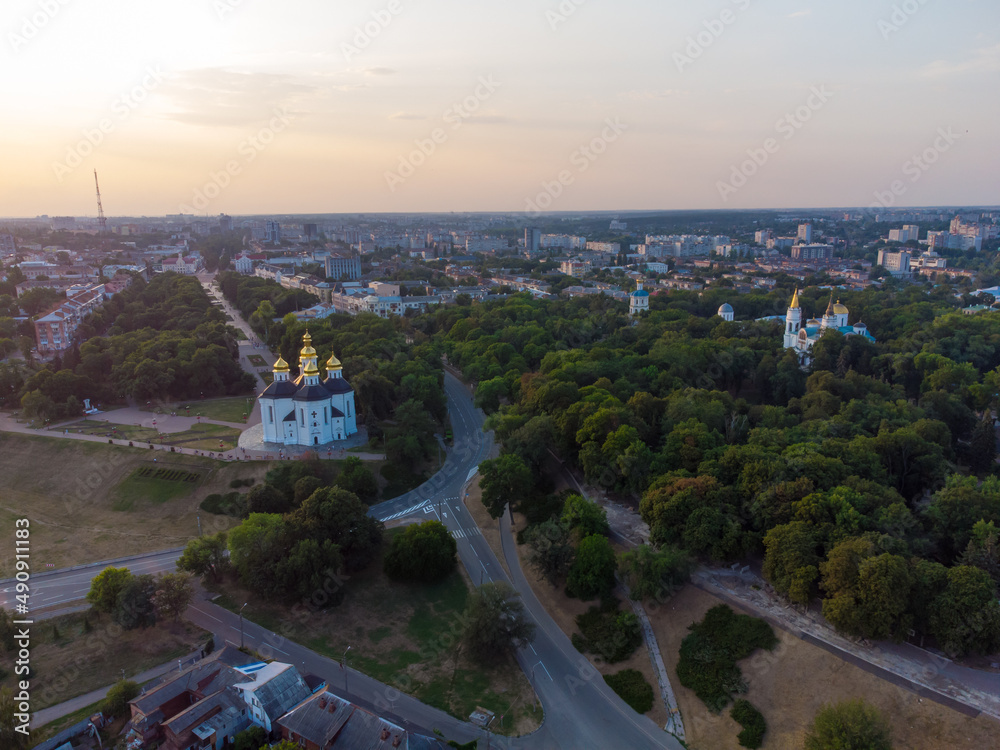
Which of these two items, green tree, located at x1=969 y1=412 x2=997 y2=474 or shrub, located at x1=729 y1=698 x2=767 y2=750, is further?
green tree, located at x1=969 y1=412 x2=997 y2=474

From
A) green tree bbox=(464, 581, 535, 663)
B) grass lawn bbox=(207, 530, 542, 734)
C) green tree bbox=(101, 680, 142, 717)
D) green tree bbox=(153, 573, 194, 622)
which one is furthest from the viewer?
green tree bbox=(153, 573, 194, 622)

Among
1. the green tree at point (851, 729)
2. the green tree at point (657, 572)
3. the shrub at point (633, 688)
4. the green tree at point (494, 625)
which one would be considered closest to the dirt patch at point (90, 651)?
the green tree at point (494, 625)

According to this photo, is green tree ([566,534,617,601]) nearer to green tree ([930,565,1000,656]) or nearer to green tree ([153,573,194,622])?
green tree ([930,565,1000,656])

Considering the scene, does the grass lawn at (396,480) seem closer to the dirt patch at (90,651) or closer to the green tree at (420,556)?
the green tree at (420,556)

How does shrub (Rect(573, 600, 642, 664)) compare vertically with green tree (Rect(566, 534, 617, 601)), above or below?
below

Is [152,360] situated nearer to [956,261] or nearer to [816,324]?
[816,324]

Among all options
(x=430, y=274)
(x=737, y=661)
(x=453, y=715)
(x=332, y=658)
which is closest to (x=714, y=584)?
(x=737, y=661)

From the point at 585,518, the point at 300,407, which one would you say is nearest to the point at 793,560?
the point at 585,518

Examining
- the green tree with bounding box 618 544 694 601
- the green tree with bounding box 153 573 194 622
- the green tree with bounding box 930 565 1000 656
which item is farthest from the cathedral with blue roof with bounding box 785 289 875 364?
the green tree with bounding box 153 573 194 622
